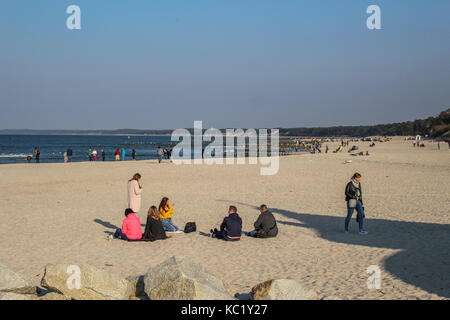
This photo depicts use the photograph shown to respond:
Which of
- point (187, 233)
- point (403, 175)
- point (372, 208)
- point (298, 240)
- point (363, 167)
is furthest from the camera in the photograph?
point (363, 167)

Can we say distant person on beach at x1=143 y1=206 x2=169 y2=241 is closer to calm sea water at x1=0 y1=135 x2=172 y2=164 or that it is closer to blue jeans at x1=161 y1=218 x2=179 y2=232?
blue jeans at x1=161 y1=218 x2=179 y2=232

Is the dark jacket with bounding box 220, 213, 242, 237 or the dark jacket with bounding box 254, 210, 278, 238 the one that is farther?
the dark jacket with bounding box 254, 210, 278, 238

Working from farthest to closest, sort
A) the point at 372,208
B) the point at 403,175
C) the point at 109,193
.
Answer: the point at 403,175
the point at 109,193
the point at 372,208

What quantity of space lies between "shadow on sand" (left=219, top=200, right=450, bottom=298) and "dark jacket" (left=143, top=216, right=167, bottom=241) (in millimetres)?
4065

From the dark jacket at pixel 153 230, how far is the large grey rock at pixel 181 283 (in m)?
4.85

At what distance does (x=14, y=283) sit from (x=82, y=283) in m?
0.99

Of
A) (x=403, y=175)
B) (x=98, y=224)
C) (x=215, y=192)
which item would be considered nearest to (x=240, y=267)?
(x=98, y=224)

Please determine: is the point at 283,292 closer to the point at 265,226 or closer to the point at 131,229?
the point at 265,226

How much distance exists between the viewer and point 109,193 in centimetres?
2036

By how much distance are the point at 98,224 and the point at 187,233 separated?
3.21 m

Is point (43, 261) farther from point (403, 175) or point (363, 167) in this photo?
point (363, 167)

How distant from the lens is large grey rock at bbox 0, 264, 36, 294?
19.3 ft

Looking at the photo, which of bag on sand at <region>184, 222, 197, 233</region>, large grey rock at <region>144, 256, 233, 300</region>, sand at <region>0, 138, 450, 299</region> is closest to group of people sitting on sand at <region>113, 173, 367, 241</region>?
sand at <region>0, 138, 450, 299</region>

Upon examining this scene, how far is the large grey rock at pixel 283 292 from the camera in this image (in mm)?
5598
